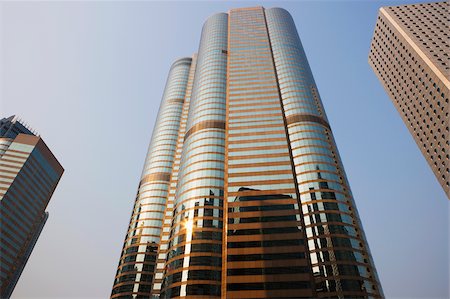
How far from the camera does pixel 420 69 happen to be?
111125 millimetres

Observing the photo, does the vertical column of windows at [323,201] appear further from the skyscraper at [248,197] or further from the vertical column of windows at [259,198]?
the vertical column of windows at [259,198]

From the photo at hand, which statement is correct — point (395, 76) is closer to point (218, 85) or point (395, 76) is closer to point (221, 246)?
point (218, 85)

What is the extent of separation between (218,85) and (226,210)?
67033 millimetres

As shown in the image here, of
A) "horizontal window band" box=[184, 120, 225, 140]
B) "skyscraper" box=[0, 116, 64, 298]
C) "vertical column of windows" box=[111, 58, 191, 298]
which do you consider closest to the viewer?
"vertical column of windows" box=[111, 58, 191, 298]

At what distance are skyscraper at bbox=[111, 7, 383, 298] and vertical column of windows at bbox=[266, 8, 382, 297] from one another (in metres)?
0.38

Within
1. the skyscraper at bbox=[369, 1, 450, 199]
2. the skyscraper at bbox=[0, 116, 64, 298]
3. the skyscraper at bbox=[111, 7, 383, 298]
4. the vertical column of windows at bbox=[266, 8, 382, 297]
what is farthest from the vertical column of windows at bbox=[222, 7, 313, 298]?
the skyscraper at bbox=[0, 116, 64, 298]

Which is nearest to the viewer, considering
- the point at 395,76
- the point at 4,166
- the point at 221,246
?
the point at 221,246

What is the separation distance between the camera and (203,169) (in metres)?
106

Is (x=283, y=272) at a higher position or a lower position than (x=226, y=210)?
lower

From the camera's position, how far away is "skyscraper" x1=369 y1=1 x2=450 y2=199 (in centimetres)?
10150

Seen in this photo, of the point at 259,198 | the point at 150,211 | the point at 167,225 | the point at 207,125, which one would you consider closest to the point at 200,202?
the point at 259,198

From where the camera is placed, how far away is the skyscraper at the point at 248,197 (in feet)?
270

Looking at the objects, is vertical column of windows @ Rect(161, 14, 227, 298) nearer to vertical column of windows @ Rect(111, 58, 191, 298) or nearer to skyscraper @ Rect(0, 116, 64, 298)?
vertical column of windows @ Rect(111, 58, 191, 298)

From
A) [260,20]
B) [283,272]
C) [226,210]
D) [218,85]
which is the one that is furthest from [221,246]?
[260,20]
